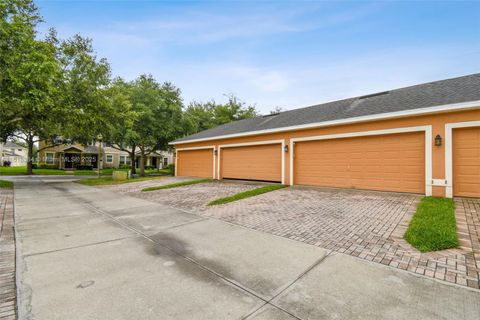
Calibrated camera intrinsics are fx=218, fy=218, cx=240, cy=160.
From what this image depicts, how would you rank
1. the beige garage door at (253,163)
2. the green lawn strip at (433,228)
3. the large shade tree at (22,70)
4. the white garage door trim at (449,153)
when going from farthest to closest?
the beige garage door at (253,163) < the large shade tree at (22,70) < the white garage door trim at (449,153) < the green lawn strip at (433,228)

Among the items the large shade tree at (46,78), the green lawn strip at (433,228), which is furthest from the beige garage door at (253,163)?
the large shade tree at (46,78)

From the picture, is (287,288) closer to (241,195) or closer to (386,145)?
(241,195)

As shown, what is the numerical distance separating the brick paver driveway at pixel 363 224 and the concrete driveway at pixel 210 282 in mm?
372

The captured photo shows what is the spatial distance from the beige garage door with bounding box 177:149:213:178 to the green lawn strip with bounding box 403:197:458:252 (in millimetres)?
11667

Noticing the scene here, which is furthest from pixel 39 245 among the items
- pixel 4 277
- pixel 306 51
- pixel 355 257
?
pixel 306 51

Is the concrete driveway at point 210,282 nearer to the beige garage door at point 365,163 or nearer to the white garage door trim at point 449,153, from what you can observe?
the white garage door trim at point 449,153

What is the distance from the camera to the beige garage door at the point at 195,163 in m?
15.3

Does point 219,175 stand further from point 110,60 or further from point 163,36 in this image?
point 110,60

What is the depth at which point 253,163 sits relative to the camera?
1255 centimetres

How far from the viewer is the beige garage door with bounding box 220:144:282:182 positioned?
11469 millimetres

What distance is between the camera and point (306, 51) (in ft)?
42.5

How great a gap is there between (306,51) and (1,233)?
14.6m

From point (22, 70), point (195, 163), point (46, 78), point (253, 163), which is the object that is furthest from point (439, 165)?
point (22, 70)

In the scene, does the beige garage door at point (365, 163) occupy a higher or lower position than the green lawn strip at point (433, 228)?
higher
